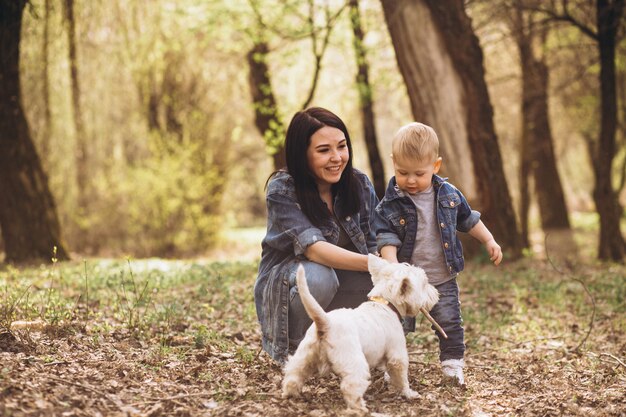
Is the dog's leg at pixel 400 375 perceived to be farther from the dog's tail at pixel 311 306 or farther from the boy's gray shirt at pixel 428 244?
the boy's gray shirt at pixel 428 244

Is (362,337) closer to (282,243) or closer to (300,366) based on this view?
(300,366)

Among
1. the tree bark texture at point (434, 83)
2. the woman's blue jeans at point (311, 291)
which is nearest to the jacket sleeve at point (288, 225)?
the woman's blue jeans at point (311, 291)

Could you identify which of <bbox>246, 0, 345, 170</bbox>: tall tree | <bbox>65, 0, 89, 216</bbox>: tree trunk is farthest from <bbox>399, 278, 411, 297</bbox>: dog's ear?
<bbox>65, 0, 89, 216</bbox>: tree trunk

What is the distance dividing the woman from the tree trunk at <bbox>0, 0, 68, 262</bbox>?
21.3ft

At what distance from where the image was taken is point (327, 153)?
14.5 feet

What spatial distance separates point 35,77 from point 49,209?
541cm

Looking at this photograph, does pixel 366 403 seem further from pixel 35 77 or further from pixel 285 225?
pixel 35 77

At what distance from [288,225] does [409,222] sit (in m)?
0.86

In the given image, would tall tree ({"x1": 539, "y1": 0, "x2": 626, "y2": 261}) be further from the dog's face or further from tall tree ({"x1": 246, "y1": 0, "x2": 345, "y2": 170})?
the dog's face

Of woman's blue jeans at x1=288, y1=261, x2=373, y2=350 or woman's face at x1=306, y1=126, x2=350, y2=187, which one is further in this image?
woman's face at x1=306, y1=126, x2=350, y2=187

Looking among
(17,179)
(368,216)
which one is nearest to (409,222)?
(368,216)

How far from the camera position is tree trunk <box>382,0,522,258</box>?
29.4 ft

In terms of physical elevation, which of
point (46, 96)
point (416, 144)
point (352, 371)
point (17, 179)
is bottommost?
A: point (352, 371)

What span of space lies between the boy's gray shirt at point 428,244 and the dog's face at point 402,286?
1.97 ft
